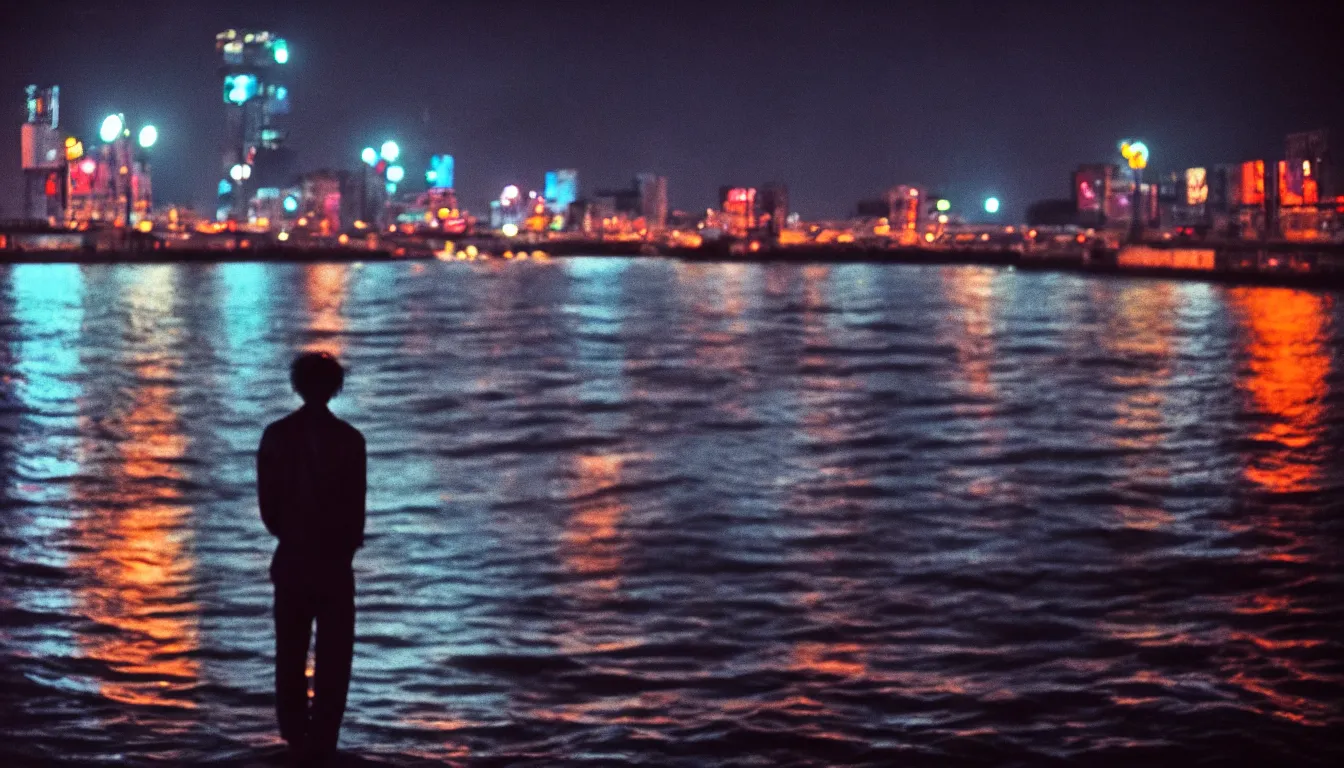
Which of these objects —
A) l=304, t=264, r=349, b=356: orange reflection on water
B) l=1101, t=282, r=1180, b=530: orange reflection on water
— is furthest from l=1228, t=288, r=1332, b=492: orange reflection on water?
l=304, t=264, r=349, b=356: orange reflection on water

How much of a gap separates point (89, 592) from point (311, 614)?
5185mm

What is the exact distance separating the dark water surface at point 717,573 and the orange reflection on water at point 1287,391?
183 mm

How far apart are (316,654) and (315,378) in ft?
3.61

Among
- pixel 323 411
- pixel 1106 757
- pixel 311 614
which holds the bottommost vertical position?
pixel 1106 757

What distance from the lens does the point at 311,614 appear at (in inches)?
281

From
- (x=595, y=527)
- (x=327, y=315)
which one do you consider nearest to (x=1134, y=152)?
(x=327, y=315)

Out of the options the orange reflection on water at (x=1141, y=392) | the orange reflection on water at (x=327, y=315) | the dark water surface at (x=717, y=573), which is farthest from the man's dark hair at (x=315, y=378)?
the orange reflection on water at (x=327, y=315)

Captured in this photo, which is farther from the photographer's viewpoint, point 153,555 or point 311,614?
point 153,555

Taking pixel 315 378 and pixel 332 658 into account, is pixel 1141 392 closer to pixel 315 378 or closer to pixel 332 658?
pixel 332 658

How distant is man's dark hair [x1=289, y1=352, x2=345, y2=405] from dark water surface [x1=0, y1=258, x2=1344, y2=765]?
5.65ft

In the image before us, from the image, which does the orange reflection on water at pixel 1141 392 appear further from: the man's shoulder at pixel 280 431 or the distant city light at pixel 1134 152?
the distant city light at pixel 1134 152

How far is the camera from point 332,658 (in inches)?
284

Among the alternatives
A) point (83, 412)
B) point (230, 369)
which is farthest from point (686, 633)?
point (230, 369)

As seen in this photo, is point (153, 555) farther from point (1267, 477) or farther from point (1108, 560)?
point (1267, 477)
